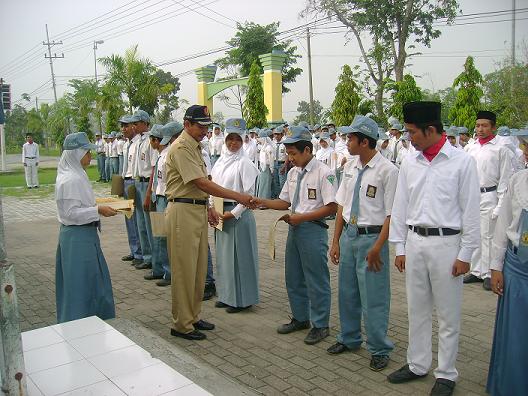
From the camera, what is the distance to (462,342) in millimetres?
4633

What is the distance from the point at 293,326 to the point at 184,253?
130cm

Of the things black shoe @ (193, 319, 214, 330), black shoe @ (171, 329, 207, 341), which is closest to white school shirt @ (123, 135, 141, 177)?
black shoe @ (193, 319, 214, 330)

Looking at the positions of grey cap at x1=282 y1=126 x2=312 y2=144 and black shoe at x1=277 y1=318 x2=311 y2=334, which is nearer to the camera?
grey cap at x1=282 y1=126 x2=312 y2=144

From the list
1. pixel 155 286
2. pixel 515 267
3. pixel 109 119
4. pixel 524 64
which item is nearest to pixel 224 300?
pixel 155 286

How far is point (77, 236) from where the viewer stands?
4.49 metres

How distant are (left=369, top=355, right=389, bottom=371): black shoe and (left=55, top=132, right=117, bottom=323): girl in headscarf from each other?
246 centimetres

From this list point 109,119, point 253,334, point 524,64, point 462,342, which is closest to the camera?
point 462,342

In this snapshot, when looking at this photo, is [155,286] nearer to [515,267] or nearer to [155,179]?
[155,179]

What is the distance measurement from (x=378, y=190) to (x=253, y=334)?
196 cm

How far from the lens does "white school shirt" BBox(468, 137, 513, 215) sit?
6.11 m

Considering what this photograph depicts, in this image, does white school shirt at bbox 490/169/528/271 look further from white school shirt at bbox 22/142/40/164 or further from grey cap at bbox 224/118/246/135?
white school shirt at bbox 22/142/40/164

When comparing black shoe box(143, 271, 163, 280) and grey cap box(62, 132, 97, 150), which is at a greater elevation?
grey cap box(62, 132, 97, 150)

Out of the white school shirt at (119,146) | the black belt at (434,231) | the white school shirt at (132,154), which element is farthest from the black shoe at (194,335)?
the white school shirt at (119,146)

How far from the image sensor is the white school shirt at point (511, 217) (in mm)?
3340
